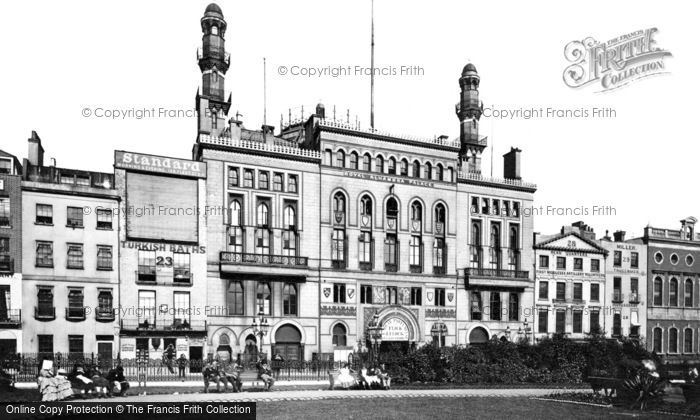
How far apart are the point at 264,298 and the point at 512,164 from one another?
30909mm

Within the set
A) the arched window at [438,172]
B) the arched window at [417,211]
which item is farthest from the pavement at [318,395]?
the arched window at [438,172]

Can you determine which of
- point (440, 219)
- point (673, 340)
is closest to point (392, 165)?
point (440, 219)

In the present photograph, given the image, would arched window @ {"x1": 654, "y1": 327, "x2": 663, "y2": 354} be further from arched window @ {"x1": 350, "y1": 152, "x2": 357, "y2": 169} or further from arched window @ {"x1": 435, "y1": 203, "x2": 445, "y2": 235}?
arched window @ {"x1": 350, "y1": 152, "x2": 357, "y2": 169}

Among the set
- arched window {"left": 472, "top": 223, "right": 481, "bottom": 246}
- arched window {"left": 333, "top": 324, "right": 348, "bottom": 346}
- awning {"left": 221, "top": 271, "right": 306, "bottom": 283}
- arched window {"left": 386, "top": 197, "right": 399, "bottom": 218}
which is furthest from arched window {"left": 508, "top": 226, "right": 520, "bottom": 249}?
awning {"left": 221, "top": 271, "right": 306, "bottom": 283}

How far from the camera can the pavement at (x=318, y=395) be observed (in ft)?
80.5

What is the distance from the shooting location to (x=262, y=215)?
51.2 m

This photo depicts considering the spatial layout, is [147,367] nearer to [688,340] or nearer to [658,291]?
[658,291]

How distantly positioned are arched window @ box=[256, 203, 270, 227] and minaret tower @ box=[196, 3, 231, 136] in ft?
24.3

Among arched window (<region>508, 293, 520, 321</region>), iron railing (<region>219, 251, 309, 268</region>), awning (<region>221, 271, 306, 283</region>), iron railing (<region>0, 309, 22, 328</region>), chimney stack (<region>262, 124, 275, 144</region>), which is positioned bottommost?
arched window (<region>508, 293, 520, 321</region>)

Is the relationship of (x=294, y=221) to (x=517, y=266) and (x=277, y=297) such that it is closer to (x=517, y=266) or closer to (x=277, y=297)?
(x=277, y=297)

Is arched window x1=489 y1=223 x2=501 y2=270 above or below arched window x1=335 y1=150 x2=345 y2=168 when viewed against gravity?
below

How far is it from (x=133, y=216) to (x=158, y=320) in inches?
325

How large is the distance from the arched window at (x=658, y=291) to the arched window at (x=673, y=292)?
105 centimetres

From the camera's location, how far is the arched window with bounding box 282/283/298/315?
5091cm
